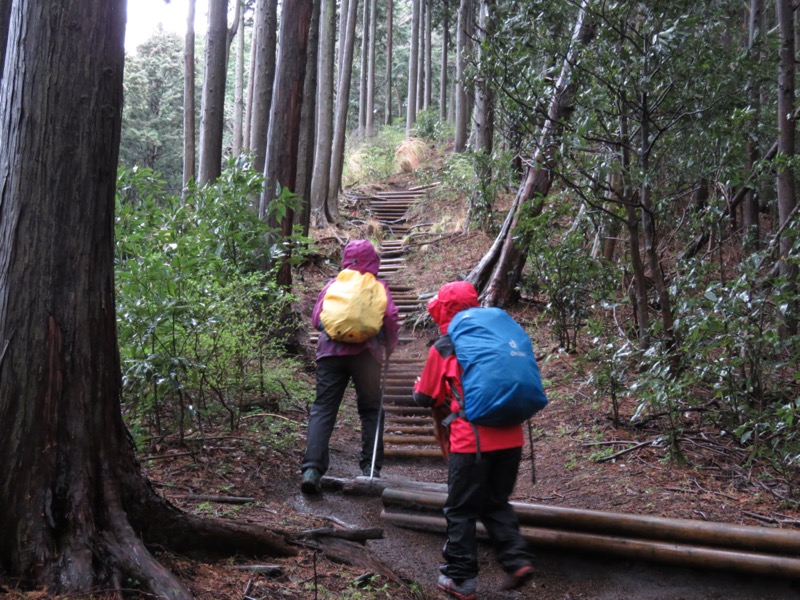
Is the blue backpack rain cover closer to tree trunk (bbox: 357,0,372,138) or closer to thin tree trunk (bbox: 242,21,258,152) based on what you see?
thin tree trunk (bbox: 242,21,258,152)

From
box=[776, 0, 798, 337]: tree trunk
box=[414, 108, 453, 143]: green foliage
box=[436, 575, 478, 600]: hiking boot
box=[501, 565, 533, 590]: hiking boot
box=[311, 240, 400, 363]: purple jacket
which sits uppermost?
box=[414, 108, 453, 143]: green foliage

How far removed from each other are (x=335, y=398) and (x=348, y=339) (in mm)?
541

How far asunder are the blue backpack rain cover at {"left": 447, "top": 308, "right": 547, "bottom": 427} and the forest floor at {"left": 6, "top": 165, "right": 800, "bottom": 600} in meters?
1.12

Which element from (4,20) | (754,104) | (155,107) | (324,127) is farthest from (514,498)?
(155,107)

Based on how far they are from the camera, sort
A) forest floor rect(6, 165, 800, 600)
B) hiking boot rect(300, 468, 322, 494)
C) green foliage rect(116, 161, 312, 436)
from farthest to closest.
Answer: hiking boot rect(300, 468, 322, 494), green foliage rect(116, 161, 312, 436), forest floor rect(6, 165, 800, 600)

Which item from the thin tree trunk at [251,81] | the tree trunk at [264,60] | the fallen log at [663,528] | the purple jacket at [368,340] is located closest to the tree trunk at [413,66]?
the thin tree trunk at [251,81]

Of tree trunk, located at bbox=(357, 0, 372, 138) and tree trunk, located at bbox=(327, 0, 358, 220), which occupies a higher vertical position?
tree trunk, located at bbox=(357, 0, 372, 138)

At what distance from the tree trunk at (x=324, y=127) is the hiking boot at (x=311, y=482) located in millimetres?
14093

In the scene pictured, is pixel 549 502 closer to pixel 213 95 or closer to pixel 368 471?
pixel 368 471

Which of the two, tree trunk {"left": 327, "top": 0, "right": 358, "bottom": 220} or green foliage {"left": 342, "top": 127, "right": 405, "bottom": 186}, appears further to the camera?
green foliage {"left": 342, "top": 127, "right": 405, "bottom": 186}

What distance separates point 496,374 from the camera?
4086 millimetres

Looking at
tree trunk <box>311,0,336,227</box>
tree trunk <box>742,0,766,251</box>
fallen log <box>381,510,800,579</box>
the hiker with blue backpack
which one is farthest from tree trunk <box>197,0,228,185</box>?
fallen log <box>381,510,800,579</box>

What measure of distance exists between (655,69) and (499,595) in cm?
460

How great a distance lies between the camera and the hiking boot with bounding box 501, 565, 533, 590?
4055mm
